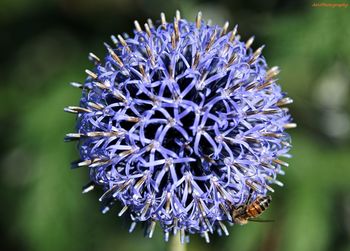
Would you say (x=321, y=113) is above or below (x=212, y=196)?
above

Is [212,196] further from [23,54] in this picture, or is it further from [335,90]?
[23,54]

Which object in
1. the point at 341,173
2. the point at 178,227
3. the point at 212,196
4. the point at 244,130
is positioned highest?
the point at 341,173

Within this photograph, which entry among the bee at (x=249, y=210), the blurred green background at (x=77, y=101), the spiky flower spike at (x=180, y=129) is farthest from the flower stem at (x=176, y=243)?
the blurred green background at (x=77, y=101)

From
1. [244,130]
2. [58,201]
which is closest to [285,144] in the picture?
[244,130]

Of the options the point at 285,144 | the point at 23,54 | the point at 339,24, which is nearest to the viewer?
the point at 285,144

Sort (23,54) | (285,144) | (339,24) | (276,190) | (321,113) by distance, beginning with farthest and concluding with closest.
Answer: (23,54) < (321,113) < (276,190) < (339,24) < (285,144)

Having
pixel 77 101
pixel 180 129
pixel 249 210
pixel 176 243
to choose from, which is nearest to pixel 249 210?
pixel 249 210
